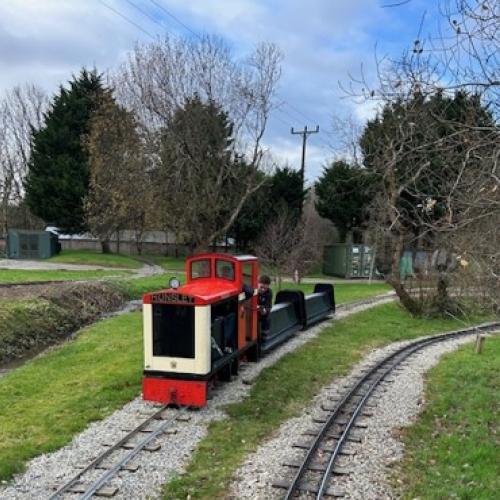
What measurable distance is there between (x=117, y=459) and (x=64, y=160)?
4225cm

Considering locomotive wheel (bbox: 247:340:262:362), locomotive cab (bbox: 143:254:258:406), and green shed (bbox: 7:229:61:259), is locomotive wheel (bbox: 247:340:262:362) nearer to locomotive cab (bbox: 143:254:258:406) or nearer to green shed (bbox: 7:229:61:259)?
locomotive cab (bbox: 143:254:258:406)

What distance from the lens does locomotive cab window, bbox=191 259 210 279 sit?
12.4m

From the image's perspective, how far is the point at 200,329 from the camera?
9891 millimetres

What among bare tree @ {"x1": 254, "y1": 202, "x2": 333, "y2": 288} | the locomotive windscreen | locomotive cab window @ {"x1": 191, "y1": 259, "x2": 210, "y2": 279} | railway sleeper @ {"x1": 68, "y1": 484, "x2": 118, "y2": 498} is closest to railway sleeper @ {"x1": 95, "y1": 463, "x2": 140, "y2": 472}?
railway sleeper @ {"x1": 68, "y1": 484, "x2": 118, "y2": 498}

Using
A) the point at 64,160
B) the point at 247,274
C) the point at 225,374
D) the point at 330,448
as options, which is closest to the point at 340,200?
the point at 64,160

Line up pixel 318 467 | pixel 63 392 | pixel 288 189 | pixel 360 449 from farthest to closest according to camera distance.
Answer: pixel 288 189 → pixel 63 392 → pixel 360 449 → pixel 318 467

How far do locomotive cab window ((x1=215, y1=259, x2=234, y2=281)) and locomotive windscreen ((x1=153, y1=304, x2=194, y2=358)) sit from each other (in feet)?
7.45

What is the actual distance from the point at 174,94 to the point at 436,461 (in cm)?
2933

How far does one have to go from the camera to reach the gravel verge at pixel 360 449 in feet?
22.9

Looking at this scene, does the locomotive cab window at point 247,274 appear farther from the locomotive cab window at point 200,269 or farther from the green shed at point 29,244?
the green shed at point 29,244

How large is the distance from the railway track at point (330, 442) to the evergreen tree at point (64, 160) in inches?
1463

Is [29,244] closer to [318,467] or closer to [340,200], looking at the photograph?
[340,200]

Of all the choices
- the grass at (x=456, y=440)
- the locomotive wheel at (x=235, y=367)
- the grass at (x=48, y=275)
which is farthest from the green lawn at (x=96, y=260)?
the grass at (x=456, y=440)

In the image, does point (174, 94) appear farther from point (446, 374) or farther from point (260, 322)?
point (446, 374)
